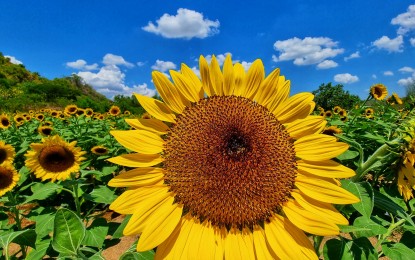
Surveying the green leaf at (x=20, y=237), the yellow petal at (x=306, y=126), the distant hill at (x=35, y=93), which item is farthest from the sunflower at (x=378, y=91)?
the distant hill at (x=35, y=93)

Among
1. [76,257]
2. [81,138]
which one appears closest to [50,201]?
[81,138]

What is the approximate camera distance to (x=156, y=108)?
58.1 inches

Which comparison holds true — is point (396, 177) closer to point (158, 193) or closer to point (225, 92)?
point (225, 92)

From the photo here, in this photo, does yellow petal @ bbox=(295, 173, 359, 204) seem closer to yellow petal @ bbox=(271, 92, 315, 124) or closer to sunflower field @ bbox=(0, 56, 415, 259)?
sunflower field @ bbox=(0, 56, 415, 259)

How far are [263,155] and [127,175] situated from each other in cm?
59

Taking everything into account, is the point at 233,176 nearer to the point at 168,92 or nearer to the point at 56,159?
the point at 168,92

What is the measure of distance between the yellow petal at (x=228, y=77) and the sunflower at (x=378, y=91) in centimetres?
816

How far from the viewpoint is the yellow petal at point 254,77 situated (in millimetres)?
1573

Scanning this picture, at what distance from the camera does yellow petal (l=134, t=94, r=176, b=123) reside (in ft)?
4.74

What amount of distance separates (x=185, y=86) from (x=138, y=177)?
0.46 metres

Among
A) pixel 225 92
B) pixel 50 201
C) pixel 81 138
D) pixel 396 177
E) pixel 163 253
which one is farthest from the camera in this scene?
pixel 81 138

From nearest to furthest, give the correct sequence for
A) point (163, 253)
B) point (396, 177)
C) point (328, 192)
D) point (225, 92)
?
point (163, 253)
point (328, 192)
point (225, 92)
point (396, 177)

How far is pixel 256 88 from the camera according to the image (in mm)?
1609

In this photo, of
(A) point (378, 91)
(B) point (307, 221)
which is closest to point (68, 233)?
(B) point (307, 221)
